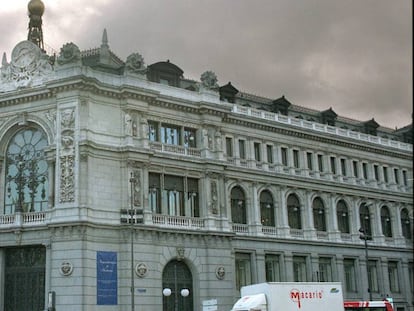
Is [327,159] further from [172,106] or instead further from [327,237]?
[172,106]

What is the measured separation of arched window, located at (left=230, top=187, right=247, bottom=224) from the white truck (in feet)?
66.7

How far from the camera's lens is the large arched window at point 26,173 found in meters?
55.5

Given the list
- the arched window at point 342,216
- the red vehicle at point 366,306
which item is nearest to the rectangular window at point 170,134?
the red vehicle at point 366,306

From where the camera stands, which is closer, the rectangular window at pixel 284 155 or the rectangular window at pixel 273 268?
the rectangular window at pixel 273 268

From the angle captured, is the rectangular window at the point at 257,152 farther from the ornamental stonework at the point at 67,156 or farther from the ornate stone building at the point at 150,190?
the ornamental stonework at the point at 67,156

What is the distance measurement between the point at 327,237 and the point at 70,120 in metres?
29.4

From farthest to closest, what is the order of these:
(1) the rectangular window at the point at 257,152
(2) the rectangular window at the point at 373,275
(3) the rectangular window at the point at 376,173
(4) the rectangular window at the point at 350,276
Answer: (3) the rectangular window at the point at 376,173, (2) the rectangular window at the point at 373,275, (4) the rectangular window at the point at 350,276, (1) the rectangular window at the point at 257,152

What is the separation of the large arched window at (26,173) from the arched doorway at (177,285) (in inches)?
439

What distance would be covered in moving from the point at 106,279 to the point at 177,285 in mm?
6921

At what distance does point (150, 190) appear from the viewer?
5738 cm

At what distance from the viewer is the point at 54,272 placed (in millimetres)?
51969

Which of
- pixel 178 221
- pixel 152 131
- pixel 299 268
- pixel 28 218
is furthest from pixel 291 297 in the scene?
pixel 299 268

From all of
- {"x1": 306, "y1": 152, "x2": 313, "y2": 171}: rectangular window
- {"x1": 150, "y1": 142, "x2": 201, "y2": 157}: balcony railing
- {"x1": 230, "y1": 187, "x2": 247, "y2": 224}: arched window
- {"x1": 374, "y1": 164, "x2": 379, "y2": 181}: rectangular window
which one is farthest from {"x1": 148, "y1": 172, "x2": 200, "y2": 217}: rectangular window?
{"x1": 374, "y1": 164, "x2": 379, "y2": 181}: rectangular window

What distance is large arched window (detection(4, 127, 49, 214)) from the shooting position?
55.5m
